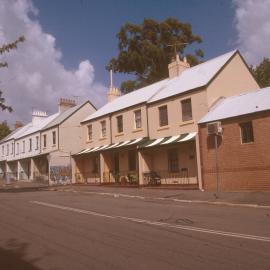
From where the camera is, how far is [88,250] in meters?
7.00

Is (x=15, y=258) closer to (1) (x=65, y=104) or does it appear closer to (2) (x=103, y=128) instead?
(2) (x=103, y=128)

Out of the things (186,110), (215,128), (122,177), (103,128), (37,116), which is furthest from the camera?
(37,116)

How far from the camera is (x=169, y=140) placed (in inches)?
861

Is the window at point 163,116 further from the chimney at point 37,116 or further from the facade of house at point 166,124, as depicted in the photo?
the chimney at point 37,116

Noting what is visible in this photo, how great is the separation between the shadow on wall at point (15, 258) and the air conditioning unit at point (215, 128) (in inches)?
498

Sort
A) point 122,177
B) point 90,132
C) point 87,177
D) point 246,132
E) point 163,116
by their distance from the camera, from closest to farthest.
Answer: point 246,132 < point 163,116 < point 122,177 < point 90,132 < point 87,177

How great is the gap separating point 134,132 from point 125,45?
21662mm

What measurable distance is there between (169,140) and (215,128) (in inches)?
162

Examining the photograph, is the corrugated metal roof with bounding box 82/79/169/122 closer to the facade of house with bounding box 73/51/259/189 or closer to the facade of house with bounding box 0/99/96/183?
the facade of house with bounding box 73/51/259/189

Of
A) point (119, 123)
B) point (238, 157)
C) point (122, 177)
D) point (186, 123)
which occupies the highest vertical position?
point (119, 123)

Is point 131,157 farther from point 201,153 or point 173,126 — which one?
point 201,153

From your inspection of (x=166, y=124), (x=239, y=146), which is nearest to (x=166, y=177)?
(x=166, y=124)

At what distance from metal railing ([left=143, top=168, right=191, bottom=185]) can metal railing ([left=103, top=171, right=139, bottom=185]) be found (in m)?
1.34

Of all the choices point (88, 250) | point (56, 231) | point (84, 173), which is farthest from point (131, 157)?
point (88, 250)
